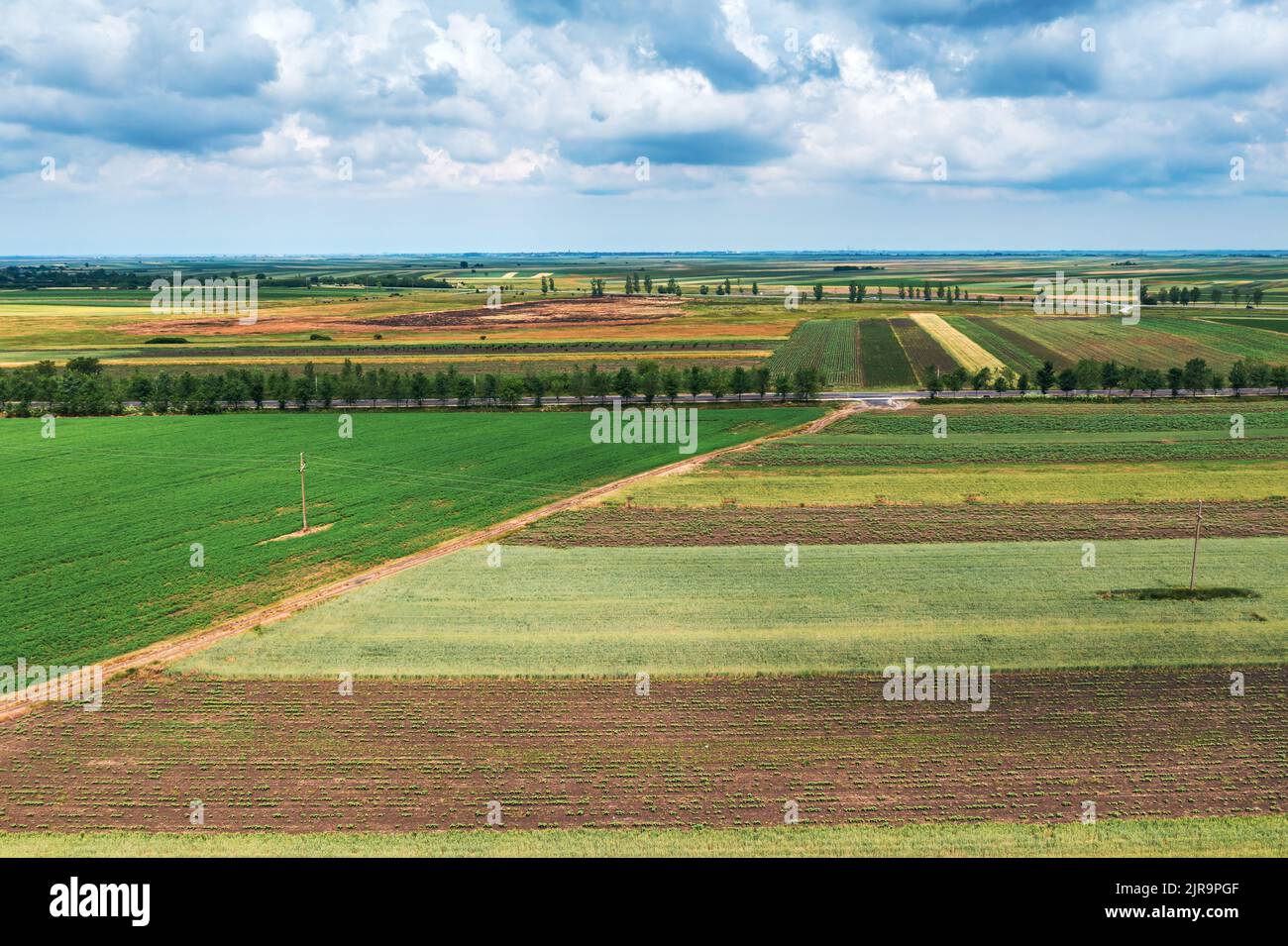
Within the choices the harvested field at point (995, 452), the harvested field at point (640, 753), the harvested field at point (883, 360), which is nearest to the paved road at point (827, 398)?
the harvested field at point (883, 360)

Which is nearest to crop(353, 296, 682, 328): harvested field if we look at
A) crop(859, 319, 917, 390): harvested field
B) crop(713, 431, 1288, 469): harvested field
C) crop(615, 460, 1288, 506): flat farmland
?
crop(859, 319, 917, 390): harvested field

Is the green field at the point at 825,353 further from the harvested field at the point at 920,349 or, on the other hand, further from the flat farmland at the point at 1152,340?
the flat farmland at the point at 1152,340

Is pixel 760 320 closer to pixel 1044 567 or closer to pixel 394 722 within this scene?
pixel 1044 567

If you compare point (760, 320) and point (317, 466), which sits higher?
point (760, 320)

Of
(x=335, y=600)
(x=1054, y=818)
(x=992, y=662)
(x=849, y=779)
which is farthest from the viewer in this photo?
(x=335, y=600)

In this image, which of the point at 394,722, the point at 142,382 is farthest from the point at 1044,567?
the point at 142,382
